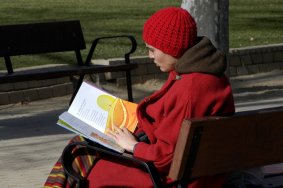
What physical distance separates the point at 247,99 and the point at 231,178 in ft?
20.1

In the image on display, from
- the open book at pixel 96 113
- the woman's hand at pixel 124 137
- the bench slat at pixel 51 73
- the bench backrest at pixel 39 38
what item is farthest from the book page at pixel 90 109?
the bench backrest at pixel 39 38

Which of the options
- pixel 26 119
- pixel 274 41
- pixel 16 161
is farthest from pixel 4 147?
pixel 274 41

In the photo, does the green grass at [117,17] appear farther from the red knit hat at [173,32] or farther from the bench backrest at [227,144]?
the bench backrest at [227,144]

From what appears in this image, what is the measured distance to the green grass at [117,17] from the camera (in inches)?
529

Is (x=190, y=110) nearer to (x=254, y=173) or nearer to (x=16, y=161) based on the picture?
(x=254, y=173)

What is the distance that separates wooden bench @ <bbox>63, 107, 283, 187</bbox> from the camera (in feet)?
11.9

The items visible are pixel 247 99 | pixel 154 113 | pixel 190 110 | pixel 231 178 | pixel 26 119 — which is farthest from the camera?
pixel 247 99

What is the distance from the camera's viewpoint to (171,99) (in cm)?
387

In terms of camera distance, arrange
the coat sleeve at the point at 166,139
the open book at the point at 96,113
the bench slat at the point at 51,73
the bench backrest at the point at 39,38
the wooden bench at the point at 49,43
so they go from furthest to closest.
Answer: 1. the bench backrest at the point at 39,38
2. the wooden bench at the point at 49,43
3. the bench slat at the point at 51,73
4. the open book at the point at 96,113
5. the coat sleeve at the point at 166,139

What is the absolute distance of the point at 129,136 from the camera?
406cm

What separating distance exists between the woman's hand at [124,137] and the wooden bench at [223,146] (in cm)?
9

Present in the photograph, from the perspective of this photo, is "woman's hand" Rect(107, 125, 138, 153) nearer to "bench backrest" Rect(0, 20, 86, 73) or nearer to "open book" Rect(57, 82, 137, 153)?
"open book" Rect(57, 82, 137, 153)

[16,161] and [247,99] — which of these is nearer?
[16,161]

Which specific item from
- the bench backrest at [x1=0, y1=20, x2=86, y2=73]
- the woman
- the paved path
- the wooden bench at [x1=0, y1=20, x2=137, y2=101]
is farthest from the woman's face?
the bench backrest at [x1=0, y1=20, x2=86, y2=73]
